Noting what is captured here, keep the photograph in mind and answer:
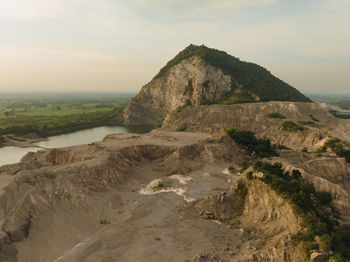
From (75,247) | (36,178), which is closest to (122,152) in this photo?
(36,178)

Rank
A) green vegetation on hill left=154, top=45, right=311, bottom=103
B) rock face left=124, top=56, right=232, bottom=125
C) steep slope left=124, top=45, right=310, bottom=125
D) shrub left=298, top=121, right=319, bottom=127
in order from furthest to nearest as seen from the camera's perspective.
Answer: rock face left=124, top=56, right=232, bottom=125 → steep slope left=124, top=45, right=310, bottom=125 → green vegetation on hill left=154, top=45, right=311, bottom=103 → shrub left=298, top=121, right=319, bottom=127

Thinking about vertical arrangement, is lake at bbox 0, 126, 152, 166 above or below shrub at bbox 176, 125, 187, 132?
below

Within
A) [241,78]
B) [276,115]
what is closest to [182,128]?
[276,115]

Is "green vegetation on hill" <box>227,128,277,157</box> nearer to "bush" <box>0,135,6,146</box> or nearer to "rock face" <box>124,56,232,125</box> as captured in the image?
"rock face" <box>124,56,232,125</box>

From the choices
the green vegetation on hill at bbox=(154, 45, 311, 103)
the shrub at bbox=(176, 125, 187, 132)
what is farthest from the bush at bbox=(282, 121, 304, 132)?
the shrub at bbox=(176, 125, 187, 132)

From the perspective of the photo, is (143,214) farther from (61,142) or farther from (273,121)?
(61,142)

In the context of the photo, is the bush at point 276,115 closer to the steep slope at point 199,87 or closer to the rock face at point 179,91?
the steep slope at point 199,87

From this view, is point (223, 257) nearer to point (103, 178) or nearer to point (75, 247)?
point (75, 247)
